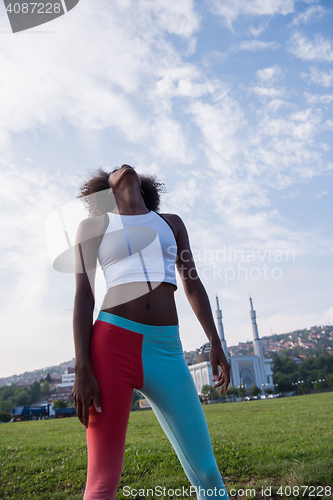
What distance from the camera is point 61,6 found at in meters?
2.60

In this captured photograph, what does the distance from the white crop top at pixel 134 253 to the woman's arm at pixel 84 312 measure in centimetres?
7

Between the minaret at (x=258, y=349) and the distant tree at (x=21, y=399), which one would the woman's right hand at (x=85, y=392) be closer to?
the minaret at (x=258, y=349)

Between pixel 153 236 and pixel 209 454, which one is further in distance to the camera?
pixel 153 236

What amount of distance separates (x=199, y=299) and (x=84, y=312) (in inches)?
32.2

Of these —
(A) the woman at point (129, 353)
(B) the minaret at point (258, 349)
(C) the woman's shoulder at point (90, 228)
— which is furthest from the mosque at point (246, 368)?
(C) the woman's shoulder at point (90, 228)

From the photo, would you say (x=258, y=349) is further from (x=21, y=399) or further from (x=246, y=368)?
(x=21, y=399)

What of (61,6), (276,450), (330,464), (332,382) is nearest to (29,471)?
(276,450)

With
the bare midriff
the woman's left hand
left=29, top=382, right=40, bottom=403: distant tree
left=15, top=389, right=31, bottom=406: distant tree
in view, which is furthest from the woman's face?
left=29, top=382, right=40, bottom=403: distant tree

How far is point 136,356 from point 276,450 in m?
4.17

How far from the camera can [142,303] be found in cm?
180

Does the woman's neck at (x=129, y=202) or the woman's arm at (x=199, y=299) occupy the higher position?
the woman's neck at (x=129, y=202)

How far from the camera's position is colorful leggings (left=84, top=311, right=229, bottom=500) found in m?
1.55

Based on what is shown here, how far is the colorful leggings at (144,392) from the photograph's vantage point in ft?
5.09

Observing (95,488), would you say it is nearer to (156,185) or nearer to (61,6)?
(156,185)
